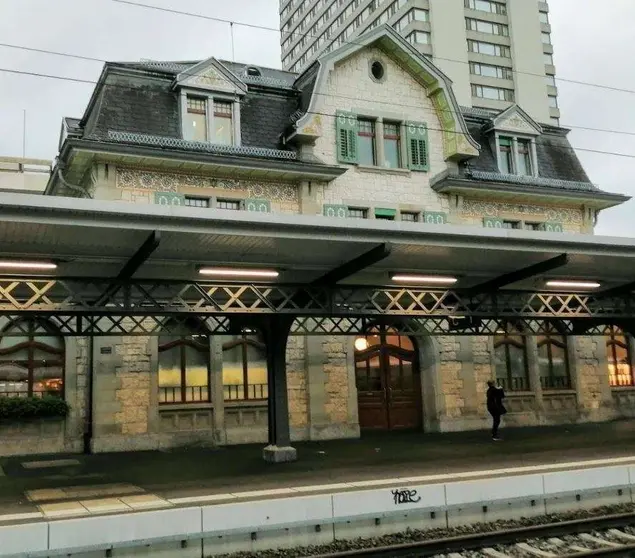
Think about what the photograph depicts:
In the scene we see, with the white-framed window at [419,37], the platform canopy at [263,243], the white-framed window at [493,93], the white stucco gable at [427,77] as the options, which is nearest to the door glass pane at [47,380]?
the platform canopy at [263,243]

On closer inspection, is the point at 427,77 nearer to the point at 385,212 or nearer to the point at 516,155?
the point at 516,155

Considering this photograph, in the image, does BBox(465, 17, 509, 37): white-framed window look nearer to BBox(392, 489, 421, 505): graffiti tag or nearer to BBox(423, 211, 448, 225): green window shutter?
BBox(423, 211, 448, 225): green window shutter

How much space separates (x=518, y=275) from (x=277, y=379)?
5.76m

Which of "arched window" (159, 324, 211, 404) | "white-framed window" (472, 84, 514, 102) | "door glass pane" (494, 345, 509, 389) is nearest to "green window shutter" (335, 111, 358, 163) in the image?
"arched window" (159, 324, 211, 404)

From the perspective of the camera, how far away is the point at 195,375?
19672 mm

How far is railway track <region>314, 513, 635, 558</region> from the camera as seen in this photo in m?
8.97

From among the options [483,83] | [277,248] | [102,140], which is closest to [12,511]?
[277,248]

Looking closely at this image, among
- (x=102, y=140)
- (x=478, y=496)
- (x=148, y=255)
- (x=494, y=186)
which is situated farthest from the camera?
(x=494, y=186)

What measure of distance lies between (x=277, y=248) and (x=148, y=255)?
2336 mm

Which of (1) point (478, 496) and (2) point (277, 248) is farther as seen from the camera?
(2) point (277, 248)

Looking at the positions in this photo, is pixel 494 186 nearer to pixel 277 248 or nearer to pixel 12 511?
pixel 277 248

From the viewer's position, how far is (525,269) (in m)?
15.4

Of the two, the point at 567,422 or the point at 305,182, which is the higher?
the point at 305,182

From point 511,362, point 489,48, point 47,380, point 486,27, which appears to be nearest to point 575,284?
point 511,362
